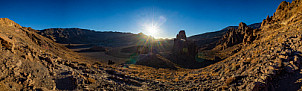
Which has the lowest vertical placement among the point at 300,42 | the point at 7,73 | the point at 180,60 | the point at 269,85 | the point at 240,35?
the point at 180,60

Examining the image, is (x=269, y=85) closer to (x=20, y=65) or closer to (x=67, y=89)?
(x=67, y=89)

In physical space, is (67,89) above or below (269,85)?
below

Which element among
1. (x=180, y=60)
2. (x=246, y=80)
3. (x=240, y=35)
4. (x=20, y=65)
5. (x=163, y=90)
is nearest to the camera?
(x=20, y=65)

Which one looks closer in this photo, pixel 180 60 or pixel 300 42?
pixel 300 42

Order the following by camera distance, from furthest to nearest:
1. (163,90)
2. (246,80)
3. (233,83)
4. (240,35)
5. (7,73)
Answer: (240,35) → (163,90) → (233,83) → (246,80) → (7,73)

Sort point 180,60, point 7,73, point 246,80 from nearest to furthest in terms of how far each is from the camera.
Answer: point 7,73, point 246,80, point 180,60

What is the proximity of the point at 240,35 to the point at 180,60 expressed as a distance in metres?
32.8

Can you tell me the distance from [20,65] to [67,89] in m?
2.02

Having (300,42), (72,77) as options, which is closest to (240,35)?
(300,42)

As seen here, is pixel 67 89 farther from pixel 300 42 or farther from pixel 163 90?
pixel 300 42

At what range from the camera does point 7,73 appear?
395 cm

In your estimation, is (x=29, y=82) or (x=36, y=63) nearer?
(x=29, y=82)

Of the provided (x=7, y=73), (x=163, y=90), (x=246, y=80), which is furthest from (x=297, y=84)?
(x=7, y=73)

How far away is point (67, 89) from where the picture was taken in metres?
5.12
